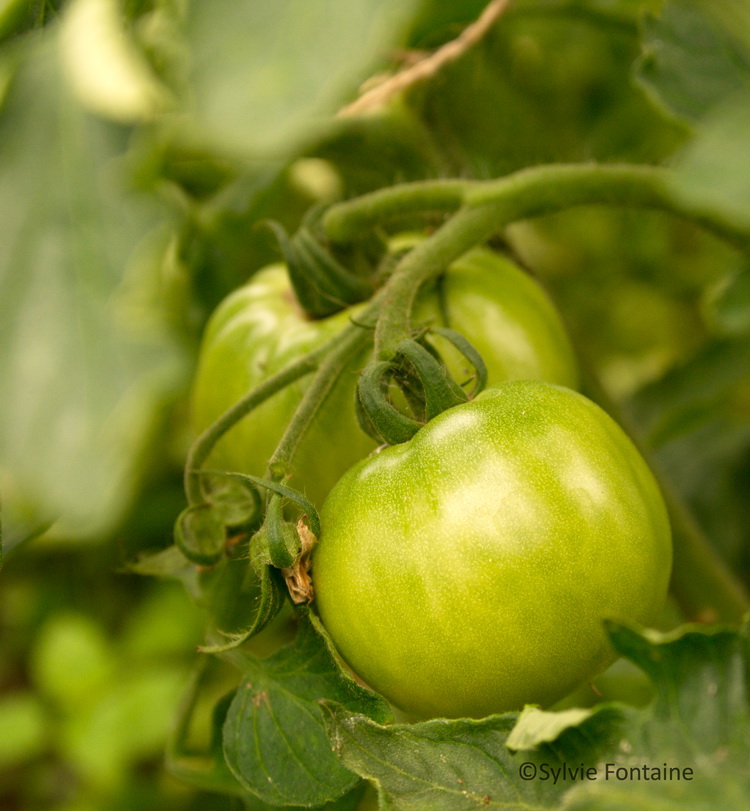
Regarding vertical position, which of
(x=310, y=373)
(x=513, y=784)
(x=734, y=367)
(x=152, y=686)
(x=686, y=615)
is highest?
(x=310, y=373)

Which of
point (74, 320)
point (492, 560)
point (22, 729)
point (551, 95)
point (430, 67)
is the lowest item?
point (22, 729)

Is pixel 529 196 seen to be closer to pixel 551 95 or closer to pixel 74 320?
pixel 74 320

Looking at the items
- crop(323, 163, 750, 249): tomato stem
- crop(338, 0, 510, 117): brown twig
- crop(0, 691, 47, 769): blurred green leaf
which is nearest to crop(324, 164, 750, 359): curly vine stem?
crop(323, 163, 750, 249): tomato stem

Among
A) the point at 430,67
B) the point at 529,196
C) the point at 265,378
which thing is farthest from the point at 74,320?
the point at 430,67

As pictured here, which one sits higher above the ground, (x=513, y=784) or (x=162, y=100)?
(x=162, y=100)

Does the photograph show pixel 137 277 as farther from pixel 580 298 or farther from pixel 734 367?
pixel 580 298

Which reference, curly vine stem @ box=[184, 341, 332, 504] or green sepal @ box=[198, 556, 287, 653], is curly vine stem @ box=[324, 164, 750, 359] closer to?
curly vine stem @ box=[184, 341, 332, 504]

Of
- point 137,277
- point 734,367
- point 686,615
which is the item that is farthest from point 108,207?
point 734,367

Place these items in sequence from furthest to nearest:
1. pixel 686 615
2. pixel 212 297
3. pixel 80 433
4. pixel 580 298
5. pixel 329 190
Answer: pixel 580 298
pixel 329 190
pixel 212 297
pixel 686 615
pixel 80 433
